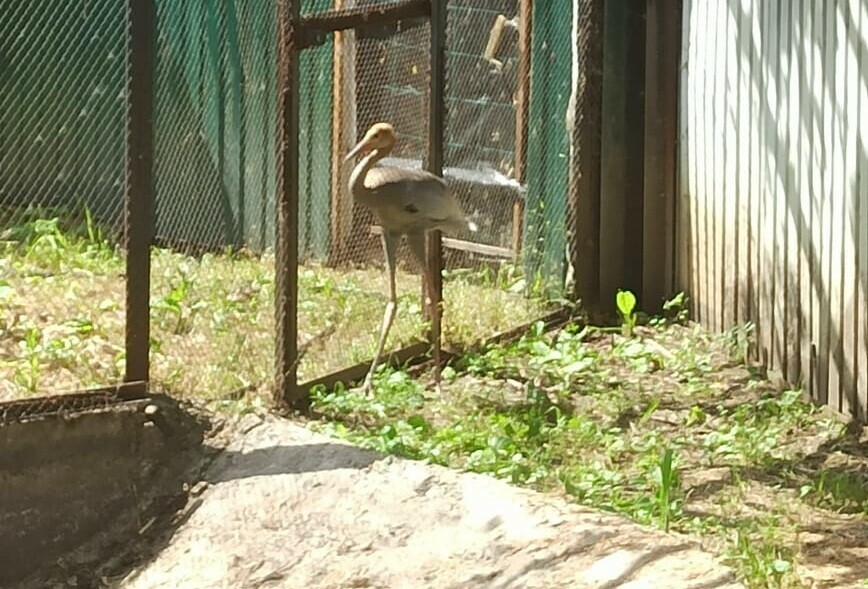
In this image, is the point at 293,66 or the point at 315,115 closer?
the point at 293,66

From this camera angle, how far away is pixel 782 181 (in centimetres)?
777

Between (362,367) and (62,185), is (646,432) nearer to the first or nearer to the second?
(362,367)

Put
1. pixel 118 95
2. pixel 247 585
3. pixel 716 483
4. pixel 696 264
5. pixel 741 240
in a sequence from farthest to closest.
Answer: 1. pixel 118 95
2. pixel 696 264
3. pixel 741 240
4. pixel 716 483
5. pixel 247 585

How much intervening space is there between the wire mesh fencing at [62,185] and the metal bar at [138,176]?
519mm

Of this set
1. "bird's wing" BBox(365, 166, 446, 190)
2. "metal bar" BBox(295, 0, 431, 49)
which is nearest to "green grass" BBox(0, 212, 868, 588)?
"bird's wing" BBox(365, 166, 446, 190)

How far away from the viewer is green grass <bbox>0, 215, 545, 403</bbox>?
23.9ft

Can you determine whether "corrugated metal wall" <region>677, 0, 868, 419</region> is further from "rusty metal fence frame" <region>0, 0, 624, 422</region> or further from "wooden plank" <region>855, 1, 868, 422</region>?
"rusty metal fence frame" <region>0, 0, 624, 422</region>

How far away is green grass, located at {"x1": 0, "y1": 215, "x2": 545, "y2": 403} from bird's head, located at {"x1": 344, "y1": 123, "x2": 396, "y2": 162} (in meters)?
0.88

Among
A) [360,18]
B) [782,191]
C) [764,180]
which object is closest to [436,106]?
[360,18]

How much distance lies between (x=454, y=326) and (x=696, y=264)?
4.83ft

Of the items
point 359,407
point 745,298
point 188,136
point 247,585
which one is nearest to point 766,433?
point 745,298

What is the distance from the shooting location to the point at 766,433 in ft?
23.5

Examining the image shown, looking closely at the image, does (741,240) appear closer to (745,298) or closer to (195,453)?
(745,298)

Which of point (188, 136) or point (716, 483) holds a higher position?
point (188, 136)
